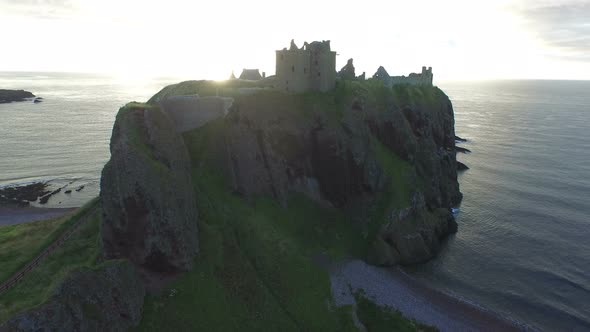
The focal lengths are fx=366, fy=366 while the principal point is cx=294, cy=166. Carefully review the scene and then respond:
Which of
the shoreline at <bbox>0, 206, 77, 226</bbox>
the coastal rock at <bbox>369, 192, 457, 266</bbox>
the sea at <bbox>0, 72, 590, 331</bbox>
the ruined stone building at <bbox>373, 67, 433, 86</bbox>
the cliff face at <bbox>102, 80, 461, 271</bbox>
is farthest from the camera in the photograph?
the ruined stone building at <bbox>373, 67, 433, 86</bbox>

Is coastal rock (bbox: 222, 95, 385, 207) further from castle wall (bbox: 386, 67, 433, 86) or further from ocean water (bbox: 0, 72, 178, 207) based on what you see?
ocean water (bbox: 0, 72, 178, 207)

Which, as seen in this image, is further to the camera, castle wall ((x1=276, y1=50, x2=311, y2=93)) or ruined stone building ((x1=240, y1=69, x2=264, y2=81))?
ruined stone building ((x1=240, y1=69, x2=264, y2=81))

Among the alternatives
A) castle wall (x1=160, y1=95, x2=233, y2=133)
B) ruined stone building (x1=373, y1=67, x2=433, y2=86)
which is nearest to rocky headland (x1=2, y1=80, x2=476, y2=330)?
castle wall (x1=160, y1=95, x2=233, y2=133)

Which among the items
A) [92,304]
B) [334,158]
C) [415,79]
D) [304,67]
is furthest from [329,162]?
[415,79]

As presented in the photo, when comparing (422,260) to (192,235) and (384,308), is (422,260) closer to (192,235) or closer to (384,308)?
(384,308)

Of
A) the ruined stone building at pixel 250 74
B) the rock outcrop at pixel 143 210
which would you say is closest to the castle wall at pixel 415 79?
the ruined stone building at pixel 250 74

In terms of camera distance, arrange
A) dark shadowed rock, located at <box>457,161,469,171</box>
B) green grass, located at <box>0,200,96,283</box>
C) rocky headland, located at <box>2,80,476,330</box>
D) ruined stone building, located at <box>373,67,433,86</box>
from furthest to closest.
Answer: dark shadowed rock, located at <box>457,161,469,171</box> < ruined stone building, located at <box>373,67,433,86</box> < green grass, located at <box>0,200,96,283</box> < rocky headland, located at <box>2,80,476,330</box>

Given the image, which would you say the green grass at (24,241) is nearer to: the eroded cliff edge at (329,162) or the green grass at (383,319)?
the eroded cliff edge at (329,162)
